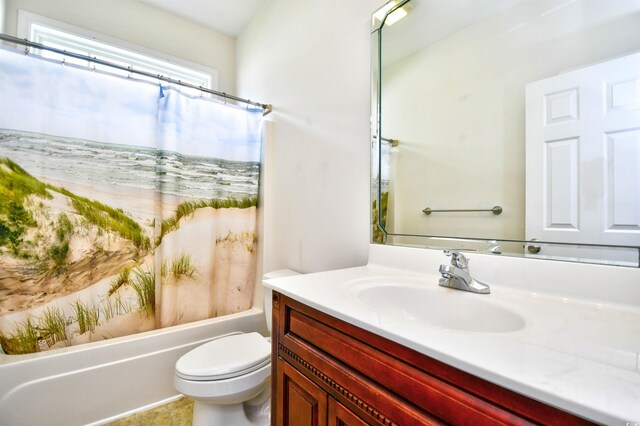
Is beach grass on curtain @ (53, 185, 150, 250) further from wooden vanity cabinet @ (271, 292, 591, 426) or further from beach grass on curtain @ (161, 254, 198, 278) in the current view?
wooden vanity cabinet @ (271, 292, 591, 426)

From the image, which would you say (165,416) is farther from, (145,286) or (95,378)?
(145,286)

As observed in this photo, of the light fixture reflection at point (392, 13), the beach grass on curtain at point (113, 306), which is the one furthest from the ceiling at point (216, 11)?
the beach grass on curtain at point (113, 306)

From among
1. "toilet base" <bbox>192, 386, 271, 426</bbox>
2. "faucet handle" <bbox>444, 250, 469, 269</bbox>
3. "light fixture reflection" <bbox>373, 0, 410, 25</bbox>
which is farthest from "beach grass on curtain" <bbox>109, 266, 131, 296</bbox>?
"light fixture reflection" <bbox>373, 0, 410, 25</bbox>

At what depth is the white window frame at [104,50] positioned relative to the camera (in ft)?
5.75

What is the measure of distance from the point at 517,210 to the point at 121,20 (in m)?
2.73

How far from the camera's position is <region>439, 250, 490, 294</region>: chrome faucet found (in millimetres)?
816

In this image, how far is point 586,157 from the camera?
2.43ft

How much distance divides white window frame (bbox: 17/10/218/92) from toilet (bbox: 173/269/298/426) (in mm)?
1698

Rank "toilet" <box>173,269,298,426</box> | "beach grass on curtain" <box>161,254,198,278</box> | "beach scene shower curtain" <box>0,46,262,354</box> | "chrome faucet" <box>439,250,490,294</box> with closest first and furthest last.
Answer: "chrome faucet" <box>439,250,490,294</box> < "toilet" <box>173,269,298,426</box> < "beach scene shower curtain" <box>0,46,262,354</box> < "beach grass on curtain" <box>161,254,198,278</box>

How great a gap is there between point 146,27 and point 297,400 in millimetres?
2663

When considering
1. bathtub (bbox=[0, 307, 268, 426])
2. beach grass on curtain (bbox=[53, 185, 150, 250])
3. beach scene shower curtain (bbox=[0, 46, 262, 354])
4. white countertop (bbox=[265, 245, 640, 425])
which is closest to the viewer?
white countertop (bbox=[265, 245, 640, 425])

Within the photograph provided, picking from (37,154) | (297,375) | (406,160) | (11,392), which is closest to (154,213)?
(37,154)

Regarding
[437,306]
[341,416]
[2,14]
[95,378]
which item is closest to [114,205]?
[95,378]

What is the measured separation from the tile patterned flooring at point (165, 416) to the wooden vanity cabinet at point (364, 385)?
0.87 metres
